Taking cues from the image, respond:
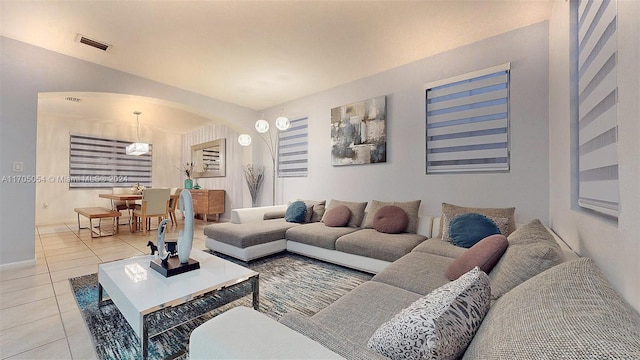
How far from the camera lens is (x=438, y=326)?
670 millimetres

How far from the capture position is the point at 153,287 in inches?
62.6

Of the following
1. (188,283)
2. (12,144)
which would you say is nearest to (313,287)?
(188,283)

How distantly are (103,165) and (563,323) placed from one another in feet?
28.6

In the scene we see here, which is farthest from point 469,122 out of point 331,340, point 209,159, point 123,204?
point 123,204

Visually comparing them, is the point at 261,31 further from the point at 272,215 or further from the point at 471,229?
the point at 471,229

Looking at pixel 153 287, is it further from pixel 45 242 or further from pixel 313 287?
pixel 45 242

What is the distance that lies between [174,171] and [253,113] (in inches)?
160

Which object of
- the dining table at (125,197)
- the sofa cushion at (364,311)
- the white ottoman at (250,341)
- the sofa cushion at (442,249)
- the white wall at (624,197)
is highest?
the white wall at (624,197)

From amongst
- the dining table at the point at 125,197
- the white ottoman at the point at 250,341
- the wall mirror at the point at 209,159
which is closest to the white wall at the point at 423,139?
the wall mirror at the point at 209,159

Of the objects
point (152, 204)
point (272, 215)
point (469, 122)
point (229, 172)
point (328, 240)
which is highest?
point (469, 122)

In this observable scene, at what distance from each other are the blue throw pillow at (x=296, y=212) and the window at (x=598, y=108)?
302 centimetres

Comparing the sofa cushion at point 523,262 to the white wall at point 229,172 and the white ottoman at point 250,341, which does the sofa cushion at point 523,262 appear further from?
the white wall at point 229,172

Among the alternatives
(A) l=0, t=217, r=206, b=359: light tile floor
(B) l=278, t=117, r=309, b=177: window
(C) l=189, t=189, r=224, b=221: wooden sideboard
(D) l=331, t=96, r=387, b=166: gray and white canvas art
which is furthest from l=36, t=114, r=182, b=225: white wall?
(D) l=331, t=96, r=387, b=166: gray and white canvas art

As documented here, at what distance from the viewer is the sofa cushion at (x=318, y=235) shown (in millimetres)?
2986
